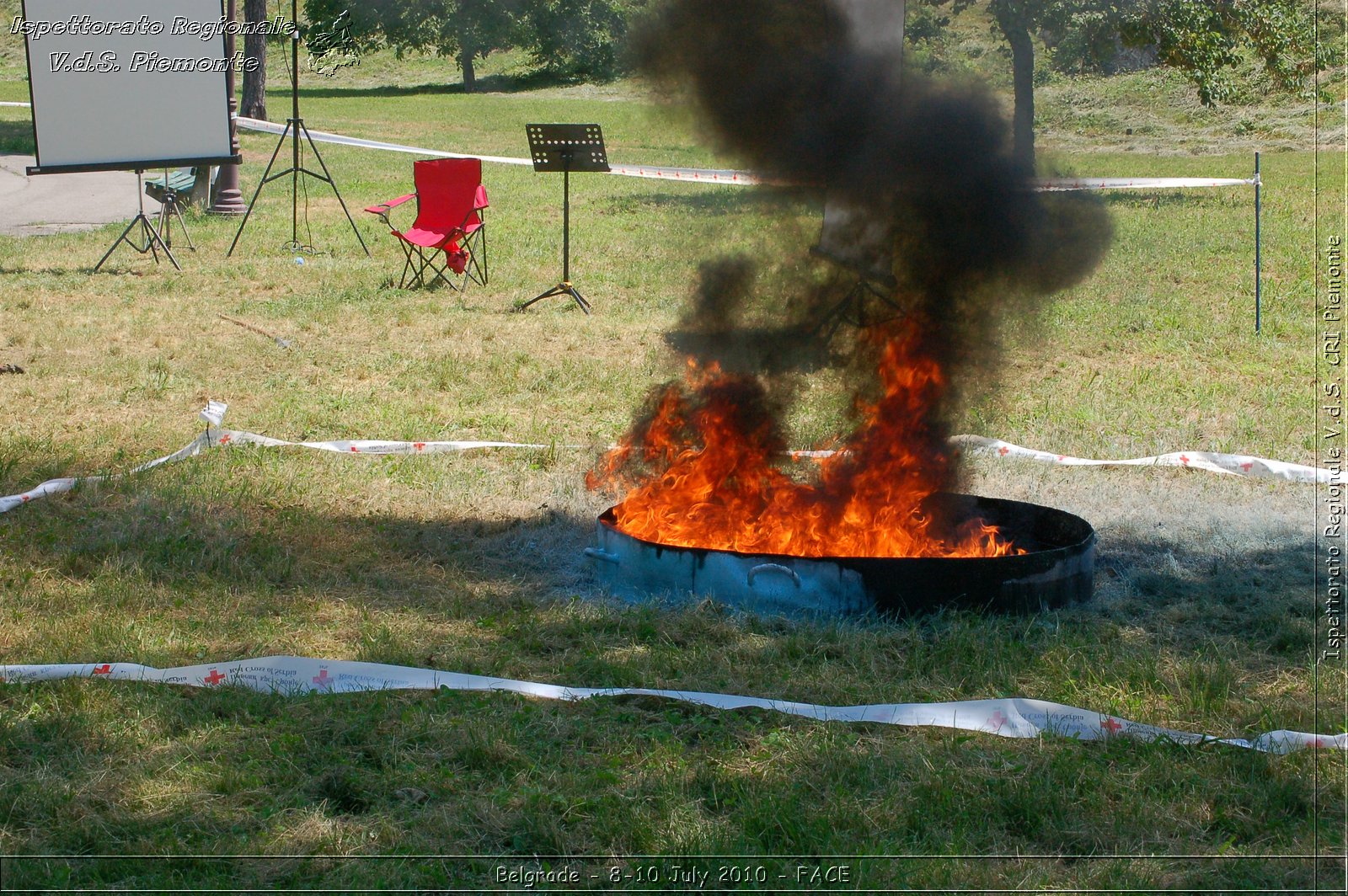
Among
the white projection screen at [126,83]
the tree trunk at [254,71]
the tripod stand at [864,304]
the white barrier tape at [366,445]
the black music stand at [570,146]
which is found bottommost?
the white barrier tape at [366,445]

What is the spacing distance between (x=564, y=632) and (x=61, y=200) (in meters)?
16.2

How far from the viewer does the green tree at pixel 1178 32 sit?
16.2 ft

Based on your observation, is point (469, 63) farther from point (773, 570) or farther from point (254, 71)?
point (254, 71)

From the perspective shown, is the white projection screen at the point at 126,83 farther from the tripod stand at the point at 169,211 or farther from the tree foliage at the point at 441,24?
the tree foliage at the point at 441,24

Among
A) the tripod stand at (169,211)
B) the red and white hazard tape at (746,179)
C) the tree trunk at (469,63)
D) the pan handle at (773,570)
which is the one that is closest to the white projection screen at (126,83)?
the tripod stand at (169,211)

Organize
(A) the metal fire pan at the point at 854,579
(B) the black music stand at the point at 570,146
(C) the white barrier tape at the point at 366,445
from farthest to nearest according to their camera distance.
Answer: (B) the black music stand at the point at 570,146, (C) the white barrier tape at the point at 366,445, (A) the metal fire pan at the point at 854,579

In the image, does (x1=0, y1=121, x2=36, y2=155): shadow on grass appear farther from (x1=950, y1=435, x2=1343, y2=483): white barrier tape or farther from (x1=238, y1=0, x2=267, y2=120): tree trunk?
(x1=950, y1=435, x2=1343, y2=483): white barrier tape

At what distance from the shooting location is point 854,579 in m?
4.61

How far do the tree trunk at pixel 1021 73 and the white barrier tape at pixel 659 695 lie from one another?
2338 millimetres

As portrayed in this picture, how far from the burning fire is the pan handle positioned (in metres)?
0.32

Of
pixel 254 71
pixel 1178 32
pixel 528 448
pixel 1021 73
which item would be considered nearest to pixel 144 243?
pixel 528 448

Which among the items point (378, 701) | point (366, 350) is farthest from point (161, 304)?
point (378, 701)

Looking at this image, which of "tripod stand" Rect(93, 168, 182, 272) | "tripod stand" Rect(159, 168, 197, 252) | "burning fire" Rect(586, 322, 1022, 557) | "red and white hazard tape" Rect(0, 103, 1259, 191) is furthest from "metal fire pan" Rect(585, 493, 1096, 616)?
"tripod stand" Rect(159, 168, 197, 252)

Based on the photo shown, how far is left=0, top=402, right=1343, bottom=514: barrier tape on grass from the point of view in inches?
248
